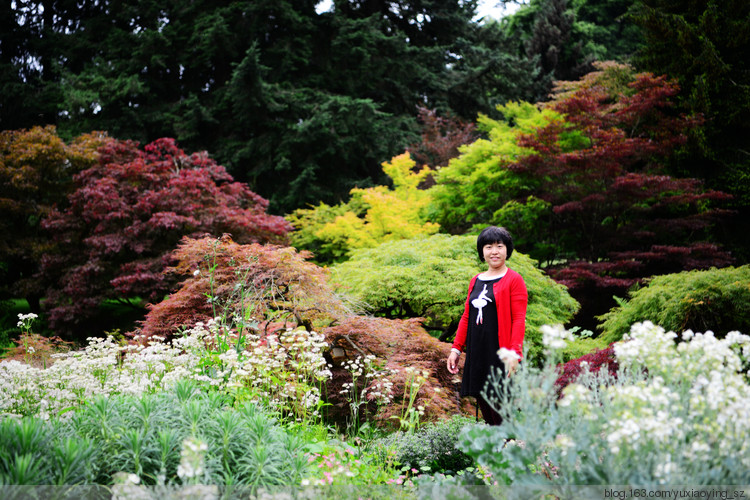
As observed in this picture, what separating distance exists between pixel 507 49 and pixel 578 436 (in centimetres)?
1742

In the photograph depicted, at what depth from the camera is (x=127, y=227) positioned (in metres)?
8.02

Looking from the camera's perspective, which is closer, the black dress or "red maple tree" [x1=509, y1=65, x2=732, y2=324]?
the black dress

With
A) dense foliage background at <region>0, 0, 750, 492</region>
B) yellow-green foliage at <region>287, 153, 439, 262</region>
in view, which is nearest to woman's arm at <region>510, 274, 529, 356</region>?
dense foliage background at <region>0, 0, 750, 492</region>

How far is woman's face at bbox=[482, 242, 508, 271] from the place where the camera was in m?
3.24

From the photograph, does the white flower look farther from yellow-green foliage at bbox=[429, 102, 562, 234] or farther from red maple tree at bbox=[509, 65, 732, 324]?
yellow-green foliage at bbox=[429, 102, 562, 234]

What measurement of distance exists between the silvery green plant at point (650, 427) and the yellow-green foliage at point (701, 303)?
2.94 m

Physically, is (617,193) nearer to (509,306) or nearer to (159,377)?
(509,306)

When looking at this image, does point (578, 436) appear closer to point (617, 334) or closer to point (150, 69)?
point (617, 334)

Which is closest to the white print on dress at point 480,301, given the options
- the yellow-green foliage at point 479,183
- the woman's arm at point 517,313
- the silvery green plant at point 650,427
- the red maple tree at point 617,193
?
the woman's arm at point 517,313

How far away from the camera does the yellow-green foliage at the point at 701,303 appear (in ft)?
14.2

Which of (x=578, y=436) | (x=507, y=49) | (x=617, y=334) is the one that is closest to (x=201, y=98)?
(x=507, y=49)

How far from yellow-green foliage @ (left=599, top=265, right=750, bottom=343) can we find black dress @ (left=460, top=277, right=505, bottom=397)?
2292mm

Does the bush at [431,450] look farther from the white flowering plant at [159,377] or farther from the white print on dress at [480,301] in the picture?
the white print on dress at [480,301]

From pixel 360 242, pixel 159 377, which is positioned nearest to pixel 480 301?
pixel 159 377
